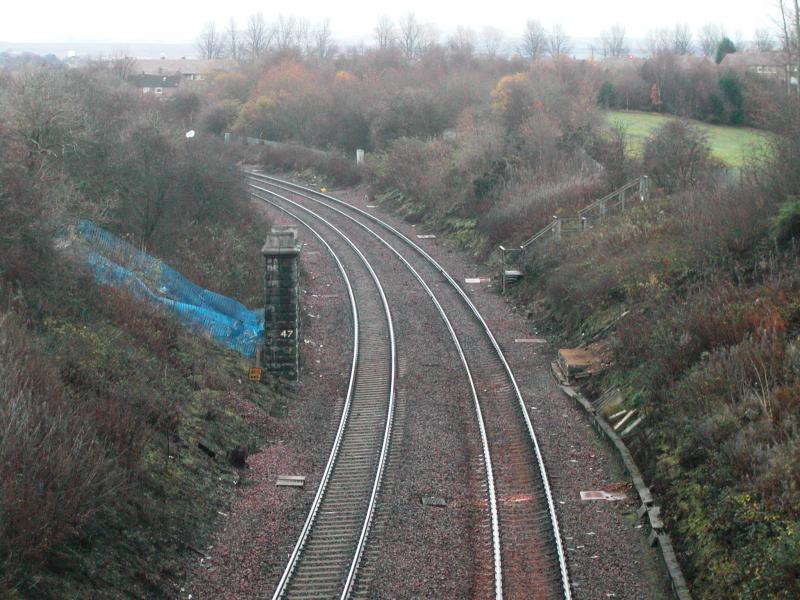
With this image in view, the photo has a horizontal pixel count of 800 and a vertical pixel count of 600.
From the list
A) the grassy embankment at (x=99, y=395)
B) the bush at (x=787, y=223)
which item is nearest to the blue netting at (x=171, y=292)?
the grassy embankment at (x=99, y=395)

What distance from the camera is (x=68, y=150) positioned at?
2716 centimetres

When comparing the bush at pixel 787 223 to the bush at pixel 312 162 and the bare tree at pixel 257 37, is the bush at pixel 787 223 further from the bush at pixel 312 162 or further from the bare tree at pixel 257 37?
the bare tree at pixel 257 37

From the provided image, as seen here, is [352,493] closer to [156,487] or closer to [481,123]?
[156,487]

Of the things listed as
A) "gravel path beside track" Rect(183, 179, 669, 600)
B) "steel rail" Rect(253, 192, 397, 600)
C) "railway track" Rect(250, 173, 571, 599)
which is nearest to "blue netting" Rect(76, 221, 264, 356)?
"gravel path beside track" Rect(183, 179, 669, 600)

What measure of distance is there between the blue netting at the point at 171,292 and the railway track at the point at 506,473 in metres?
5.02

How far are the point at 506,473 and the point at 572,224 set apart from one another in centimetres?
1540

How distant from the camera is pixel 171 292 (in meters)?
22.2

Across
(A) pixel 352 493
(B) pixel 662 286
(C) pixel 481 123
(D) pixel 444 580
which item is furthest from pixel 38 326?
(C) pixel 481 123

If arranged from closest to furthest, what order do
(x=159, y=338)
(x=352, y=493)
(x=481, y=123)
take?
(x=352, y=493) < (x=159, y=338) < (x=481, y=123)

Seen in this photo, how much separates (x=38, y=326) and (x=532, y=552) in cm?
848

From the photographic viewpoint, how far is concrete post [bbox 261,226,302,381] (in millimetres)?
19031

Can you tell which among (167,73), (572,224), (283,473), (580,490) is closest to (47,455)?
(283,473)

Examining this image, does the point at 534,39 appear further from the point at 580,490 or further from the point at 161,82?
the point at 580,490

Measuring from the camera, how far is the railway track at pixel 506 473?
1064cm
